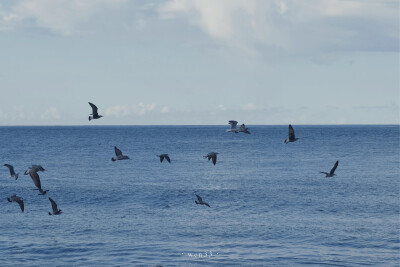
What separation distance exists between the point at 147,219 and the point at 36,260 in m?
17.6

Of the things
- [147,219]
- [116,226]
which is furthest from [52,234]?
[147,219]

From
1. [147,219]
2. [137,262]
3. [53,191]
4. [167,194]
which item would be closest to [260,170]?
[167,194]

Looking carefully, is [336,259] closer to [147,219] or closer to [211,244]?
[211,244]

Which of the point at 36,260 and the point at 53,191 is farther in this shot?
the point at 53,191

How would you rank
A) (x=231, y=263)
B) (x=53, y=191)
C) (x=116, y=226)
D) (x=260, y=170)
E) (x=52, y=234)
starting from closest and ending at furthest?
(x=231, y=263) → (x=52, y=234) → (x=116, y=226) → (x=53, y=191) → (x=260, y=170)

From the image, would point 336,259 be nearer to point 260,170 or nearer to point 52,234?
point 52,234

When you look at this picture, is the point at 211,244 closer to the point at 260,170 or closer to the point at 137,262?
the point at 137,262

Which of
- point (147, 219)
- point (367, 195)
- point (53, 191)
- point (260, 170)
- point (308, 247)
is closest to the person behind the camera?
point (308, 247)

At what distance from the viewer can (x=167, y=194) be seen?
3113 inches

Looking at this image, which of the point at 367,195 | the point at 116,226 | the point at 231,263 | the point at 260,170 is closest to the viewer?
the point at 231,263

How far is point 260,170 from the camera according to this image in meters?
113

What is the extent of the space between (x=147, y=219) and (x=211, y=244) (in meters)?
12.9

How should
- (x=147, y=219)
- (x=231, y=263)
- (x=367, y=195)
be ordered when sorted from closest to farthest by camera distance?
(x=231, y=263)
(x=147, y=219)
(x=367, y=195)

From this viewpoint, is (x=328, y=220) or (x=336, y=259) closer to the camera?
(x=336, y=259)
